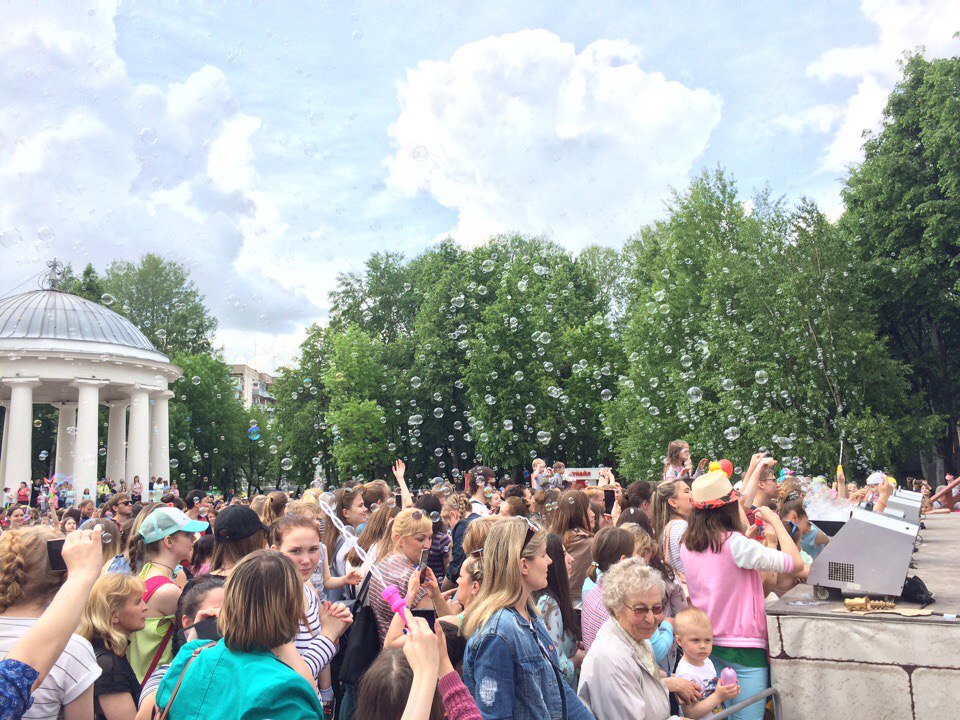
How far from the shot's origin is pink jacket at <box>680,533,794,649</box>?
496 centimetres

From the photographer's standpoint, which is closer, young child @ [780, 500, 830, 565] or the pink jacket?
the pink jacket

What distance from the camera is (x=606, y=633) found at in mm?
4250

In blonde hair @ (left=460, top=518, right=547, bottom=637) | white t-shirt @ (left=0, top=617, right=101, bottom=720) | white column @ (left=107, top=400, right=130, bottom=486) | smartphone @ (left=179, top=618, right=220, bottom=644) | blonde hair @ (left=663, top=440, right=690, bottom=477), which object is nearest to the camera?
white t-shirt @ (left=0, top=617, right=101, bottom=720)

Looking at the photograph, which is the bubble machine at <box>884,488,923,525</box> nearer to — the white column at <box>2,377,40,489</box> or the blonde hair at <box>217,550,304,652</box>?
the blonde hair at <box>217,550,304,652</box>

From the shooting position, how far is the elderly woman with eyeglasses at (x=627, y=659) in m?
4.05

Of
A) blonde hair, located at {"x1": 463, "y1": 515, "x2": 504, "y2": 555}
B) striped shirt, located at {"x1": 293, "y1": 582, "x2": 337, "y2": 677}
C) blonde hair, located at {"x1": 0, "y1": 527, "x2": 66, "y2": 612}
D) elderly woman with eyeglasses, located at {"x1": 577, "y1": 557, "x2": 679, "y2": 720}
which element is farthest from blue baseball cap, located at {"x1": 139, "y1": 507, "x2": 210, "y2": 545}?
elderly woman with eyeglasses, located at {"x1": 577, "y1": 557, "x2": 679, "y2": 720}

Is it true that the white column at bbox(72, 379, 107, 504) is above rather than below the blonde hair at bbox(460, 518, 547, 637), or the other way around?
above

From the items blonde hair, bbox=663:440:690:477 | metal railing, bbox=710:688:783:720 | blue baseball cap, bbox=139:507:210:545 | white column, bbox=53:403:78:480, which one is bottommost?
metal railing, bbox=710:688:783:720

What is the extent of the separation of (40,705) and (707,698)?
3399 millimetres

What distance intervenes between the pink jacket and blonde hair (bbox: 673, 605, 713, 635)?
8.0 inches

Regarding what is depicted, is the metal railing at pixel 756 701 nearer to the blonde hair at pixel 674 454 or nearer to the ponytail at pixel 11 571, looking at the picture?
the ponytail at pixel 11 571

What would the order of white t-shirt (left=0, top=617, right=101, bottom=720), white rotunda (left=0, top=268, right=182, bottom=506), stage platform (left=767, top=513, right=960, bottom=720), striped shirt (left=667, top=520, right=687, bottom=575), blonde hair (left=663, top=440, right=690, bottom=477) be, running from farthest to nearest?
white rotunda (left=0, top=268, right=182, bottom=506) < blonde hair (left=663, top=440, right=690, bottom=477) < striped shirt (left=667, top=520, right=687, bottom=575) < stage platform (left=767, top=513, right=960, bottom=720) < white t-shirt (left=0, top=617, right=101, bottom=720)

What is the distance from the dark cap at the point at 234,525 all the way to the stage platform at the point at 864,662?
3.19 metres

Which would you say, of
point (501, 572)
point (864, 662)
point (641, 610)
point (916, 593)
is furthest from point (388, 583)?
point (916, 593)
